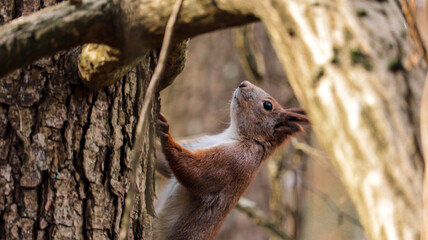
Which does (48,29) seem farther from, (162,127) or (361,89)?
(162,127)

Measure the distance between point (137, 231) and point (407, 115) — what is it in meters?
1.34

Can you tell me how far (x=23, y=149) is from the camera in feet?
5.45

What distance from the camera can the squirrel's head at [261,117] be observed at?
3279 millimetres

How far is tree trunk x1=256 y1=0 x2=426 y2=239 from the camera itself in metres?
0.89

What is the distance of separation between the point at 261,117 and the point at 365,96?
A: 240 centimetres

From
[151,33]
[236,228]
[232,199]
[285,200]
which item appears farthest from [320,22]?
[236,228]

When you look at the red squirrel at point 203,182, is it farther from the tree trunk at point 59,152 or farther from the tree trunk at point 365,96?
the tree trunk at point 365,96

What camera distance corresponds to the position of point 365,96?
949 mm

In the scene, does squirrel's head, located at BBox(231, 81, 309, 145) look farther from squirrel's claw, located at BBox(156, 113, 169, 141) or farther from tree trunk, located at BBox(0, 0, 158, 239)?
tree trunk, located at BBox(0, 0, 158, 239)

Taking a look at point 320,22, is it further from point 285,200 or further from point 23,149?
point 285,200

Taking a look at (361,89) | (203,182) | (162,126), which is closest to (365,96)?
(361,89)

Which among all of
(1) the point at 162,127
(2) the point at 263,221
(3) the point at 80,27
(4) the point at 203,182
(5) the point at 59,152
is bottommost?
(2) the point at 263,221

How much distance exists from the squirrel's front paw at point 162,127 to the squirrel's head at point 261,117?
2.84ft

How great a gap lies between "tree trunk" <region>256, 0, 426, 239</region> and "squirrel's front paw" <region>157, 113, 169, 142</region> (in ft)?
4.64
